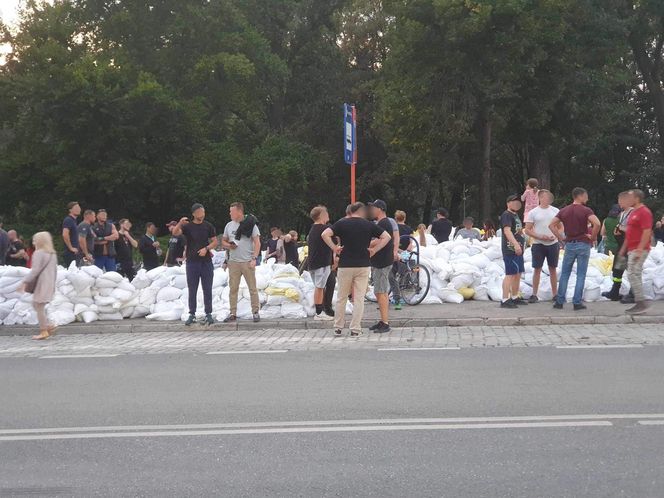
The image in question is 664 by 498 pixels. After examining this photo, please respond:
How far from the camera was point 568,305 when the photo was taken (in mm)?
13500

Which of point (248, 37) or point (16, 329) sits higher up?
point (248, 37)

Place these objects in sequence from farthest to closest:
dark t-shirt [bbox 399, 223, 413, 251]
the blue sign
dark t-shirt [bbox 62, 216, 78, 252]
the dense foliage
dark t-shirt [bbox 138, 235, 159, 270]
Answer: the dense foliage → dark t-shirt [bbox 138, 235, 159, 270] → the blue sign → dark t-shirt [bbox 62, 216, 78, 252] → dark t-shirt [bbox 399, 223, 413, 251]

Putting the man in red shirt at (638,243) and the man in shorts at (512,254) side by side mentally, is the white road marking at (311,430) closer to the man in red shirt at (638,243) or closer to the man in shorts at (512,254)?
the man in red shirt at (638,243)

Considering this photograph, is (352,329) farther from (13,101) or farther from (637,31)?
(13,101)

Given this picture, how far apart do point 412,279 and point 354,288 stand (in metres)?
3.32

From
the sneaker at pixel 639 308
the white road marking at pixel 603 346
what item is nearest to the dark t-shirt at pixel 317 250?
the white road marking at pixel 603 346

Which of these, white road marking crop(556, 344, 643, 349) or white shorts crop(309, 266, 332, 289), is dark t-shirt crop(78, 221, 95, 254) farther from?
white road marking crop(556, 344, 643, 349)

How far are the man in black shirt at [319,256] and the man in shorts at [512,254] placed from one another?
9.29ft

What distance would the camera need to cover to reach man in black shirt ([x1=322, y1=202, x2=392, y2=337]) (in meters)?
11.0

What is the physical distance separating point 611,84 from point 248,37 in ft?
57.5

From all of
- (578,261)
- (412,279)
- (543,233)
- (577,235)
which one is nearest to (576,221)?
(577,235)

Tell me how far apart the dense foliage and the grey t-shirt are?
2252 centimetres

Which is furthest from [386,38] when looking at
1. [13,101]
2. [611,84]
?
[13,101]

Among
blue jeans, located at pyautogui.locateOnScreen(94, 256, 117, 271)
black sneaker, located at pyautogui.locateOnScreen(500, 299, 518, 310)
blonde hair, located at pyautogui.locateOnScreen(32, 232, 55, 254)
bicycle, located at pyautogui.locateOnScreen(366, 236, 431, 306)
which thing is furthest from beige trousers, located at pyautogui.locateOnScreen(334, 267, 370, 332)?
blue jeans, located at pyautogui.locateOnScreen(94, 256, 117, 271)
